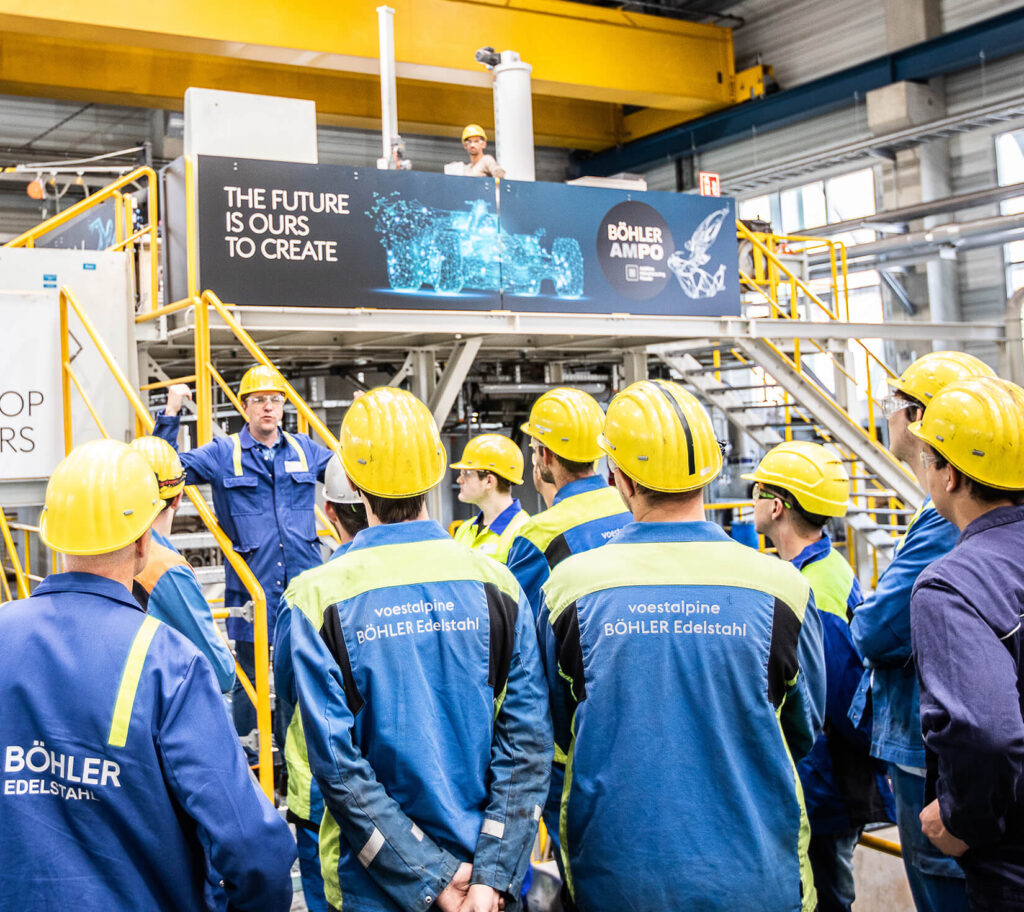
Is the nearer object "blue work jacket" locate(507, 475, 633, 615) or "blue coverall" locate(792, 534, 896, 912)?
"blue coverall" locate(792, 534, 896, 912)

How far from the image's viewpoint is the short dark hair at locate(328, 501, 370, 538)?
104 inches

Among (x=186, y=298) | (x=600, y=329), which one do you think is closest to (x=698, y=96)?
(x=600, y=329)

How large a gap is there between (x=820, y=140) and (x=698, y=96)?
2.26m

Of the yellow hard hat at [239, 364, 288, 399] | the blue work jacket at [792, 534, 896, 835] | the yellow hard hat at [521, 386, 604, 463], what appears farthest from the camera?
the yellow hard hat at [239, 364, 288, 399]

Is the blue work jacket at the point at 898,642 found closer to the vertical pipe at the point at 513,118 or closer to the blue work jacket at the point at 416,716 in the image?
the blue work jacket at the point at 416,716

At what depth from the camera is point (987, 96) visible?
15836 millimetres

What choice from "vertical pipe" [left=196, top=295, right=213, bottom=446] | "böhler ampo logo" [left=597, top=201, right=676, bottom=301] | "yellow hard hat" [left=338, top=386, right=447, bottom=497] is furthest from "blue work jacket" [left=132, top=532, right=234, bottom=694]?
"böhler ampo logo" [left=597, top=201, right=676, bottom=301]

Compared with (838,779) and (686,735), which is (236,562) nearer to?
(838,779)

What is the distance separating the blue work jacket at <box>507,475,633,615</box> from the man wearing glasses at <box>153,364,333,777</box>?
2.39 metres

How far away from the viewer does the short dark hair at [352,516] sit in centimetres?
265

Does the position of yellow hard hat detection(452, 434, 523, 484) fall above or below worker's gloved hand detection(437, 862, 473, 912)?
above

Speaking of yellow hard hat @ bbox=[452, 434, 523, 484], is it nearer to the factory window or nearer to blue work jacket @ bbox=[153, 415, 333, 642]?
blue work jacket @ bbox=[153, 415, 333, 642]

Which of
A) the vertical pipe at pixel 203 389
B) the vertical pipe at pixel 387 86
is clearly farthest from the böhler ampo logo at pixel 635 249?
the vertical pipe at pixel 203 389

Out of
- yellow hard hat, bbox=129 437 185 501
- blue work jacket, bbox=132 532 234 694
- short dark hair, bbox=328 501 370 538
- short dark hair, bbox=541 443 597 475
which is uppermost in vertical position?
yellow hard hat, bbox=129 437 185 501
